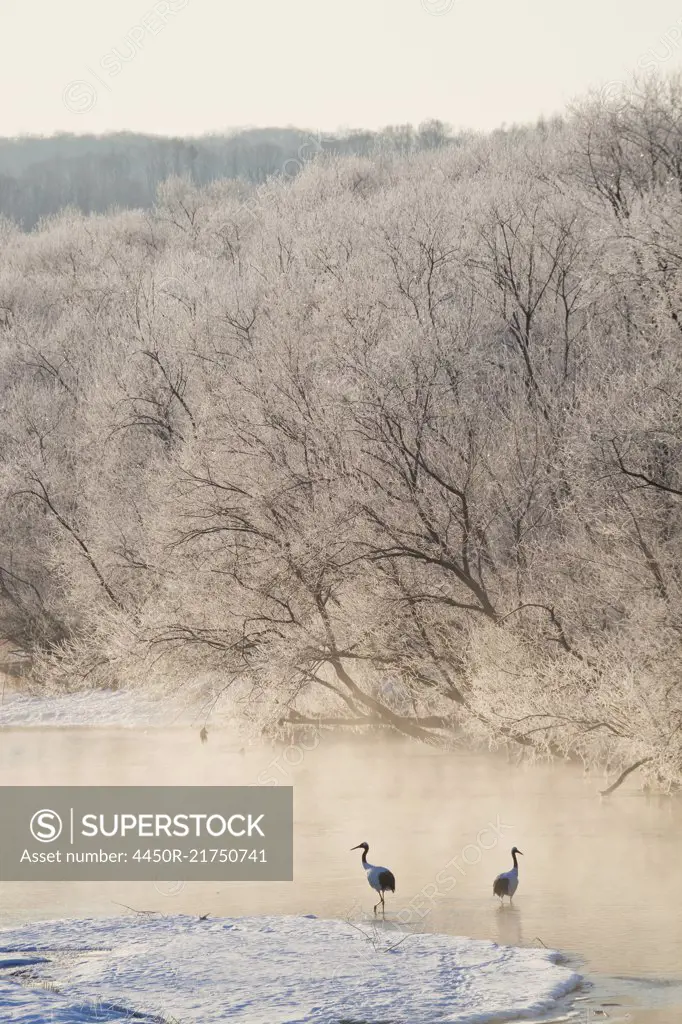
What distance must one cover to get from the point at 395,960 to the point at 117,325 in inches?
1538

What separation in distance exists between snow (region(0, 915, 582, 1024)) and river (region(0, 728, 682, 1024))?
56 centimetres

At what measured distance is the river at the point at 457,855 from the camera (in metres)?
10.7

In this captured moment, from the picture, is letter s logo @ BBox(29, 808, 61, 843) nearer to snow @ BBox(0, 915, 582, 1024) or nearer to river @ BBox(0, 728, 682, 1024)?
river @ BBox(0, 728, 682, 1024)

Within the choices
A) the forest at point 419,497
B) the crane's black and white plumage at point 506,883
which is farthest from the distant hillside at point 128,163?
the crane's black and white plumage at point 506,883

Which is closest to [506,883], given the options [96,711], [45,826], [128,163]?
[45,826]

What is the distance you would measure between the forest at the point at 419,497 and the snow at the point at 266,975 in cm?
711

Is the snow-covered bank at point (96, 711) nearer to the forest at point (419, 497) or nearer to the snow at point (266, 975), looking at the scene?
the forest at point (419, 497)

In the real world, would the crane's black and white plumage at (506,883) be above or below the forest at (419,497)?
below

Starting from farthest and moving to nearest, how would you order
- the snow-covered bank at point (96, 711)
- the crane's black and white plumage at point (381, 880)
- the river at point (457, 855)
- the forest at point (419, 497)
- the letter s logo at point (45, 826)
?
the snow-covered bank at point (96, 711)
the forest at point (419, 497)
the letter s logo at point (45, 826)
the crane's black and white plumage at point (381, 880)
the river at point (457, 855)

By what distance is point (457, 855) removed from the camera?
14.4 m

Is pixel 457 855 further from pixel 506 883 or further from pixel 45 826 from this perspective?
pixel 45 826

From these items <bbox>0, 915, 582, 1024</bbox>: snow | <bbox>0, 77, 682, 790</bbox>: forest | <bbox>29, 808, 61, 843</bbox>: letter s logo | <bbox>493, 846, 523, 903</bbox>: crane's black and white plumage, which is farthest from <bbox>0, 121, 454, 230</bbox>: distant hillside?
<bbox>0, 915, 582, 1024</bbox>: snow

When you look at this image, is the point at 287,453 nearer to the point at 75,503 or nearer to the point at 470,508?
the point at 470,508

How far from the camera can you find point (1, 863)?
14281 millimetres
